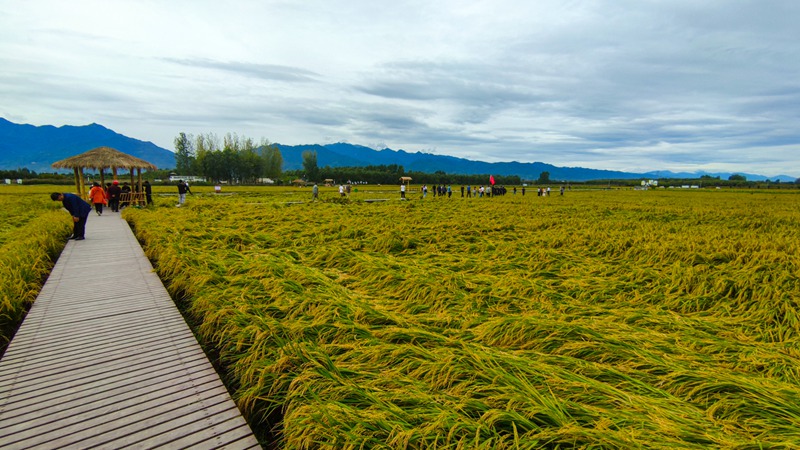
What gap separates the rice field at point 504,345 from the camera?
2.55 meters

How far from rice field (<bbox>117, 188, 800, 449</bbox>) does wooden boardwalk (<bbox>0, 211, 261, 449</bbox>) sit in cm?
34

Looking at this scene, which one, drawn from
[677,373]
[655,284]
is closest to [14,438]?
[677,373]

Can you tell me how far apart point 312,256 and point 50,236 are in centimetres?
691

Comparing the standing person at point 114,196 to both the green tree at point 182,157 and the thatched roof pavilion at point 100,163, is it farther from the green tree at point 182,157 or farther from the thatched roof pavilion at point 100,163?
the green tree at point 182,157

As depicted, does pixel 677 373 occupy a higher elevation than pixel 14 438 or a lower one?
higher

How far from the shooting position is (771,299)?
5527 millimetres

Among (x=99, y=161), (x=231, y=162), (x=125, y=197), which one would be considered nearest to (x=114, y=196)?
(x=125, y=197)

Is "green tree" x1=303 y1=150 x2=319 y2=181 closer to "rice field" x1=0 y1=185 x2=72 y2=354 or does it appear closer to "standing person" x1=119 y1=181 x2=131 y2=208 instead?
"standing person" x1=119 y1=181 x2=131 y2=208

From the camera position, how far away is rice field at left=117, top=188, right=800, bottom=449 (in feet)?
8.36

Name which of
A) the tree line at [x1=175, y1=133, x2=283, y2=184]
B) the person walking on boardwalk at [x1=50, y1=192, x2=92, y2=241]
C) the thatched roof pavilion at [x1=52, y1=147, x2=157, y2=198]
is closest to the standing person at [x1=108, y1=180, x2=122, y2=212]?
the thatched roof pavilion at [x1=52, y1=147, x2=157, y2=198]

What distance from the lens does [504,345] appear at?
4.13 m

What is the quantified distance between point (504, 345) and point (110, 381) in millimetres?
4101

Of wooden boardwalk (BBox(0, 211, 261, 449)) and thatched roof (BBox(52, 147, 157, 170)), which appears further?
thatched roof (BBox(52, 147, 157, 170))

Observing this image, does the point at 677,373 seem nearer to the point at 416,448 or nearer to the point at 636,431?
the point at 636,431
